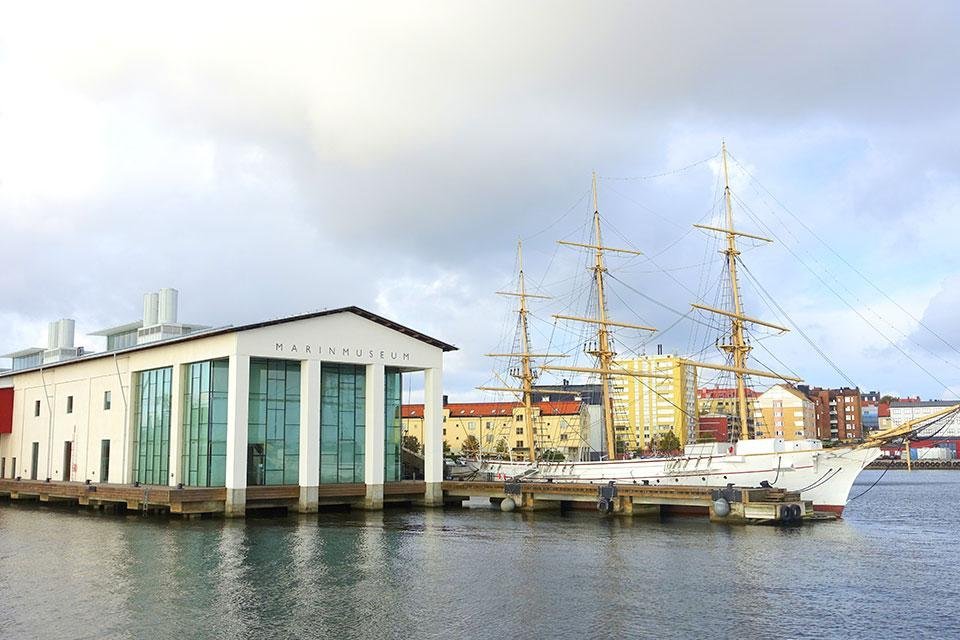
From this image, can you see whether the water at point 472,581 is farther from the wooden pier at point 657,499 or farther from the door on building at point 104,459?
the door on building at point 104,459

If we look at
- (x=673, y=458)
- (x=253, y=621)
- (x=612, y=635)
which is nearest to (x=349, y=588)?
(x=253, y=621)

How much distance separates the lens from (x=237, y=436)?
5350 centimetres

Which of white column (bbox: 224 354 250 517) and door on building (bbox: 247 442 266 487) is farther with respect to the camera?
door on building (bbox: 247 442 266 487)

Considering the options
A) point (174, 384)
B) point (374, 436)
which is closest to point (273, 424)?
point (374, 436)

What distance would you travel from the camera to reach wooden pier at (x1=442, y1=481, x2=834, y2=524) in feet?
161

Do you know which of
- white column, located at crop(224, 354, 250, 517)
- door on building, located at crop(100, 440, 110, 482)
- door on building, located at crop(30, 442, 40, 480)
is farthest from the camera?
door on building, located at crop(30, 442, 40, 480)

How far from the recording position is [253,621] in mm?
23828

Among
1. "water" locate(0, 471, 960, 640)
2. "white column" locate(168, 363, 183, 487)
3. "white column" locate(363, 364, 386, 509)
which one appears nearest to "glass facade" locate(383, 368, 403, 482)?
"white column" locate(363, 364, 386, 509)

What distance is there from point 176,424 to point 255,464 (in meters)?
6.41

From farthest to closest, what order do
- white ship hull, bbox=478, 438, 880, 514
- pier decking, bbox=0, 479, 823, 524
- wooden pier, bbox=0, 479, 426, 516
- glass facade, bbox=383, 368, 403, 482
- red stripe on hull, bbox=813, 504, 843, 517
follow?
glass facade, bbox=383, 368, 403, 482, red stripe on hull, bbox=813, 504, 843, 517, white ship hull, bbox=478, 438, 880, 514, wooden pier, bbox=0, 479, 426, 516, pier decking, bbox=0, 479, 823, 524

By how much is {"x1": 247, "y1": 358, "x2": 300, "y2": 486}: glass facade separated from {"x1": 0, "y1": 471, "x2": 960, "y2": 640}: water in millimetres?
6353

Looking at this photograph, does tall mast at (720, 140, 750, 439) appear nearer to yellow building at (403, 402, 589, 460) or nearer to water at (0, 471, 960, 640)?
water at (0, 471, 960, 640)

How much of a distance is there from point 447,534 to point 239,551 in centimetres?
1244

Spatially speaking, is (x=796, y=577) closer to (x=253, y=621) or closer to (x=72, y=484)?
(x=253, y=621)
